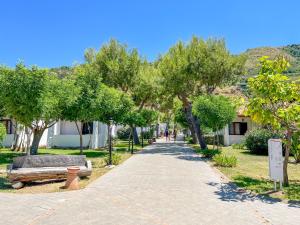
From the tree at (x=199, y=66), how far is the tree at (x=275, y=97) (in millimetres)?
13827

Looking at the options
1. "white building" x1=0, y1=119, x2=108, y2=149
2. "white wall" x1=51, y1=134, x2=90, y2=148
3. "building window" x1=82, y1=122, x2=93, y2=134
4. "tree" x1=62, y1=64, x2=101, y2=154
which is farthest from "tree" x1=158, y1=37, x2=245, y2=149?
"white wall" x1=51, y1=134, x2=90, y2=148

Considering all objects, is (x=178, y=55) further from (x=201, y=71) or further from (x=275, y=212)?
(x=275, y=212)

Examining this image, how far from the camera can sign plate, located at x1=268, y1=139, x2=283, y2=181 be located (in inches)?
376

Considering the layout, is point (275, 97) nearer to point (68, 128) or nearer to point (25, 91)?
point (25, 91)

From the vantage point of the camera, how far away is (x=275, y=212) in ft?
23.8

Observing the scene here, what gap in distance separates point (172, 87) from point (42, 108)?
14.8 m

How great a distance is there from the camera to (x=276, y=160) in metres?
9.73

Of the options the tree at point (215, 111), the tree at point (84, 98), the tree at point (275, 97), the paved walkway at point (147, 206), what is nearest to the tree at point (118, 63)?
the tree at point (215, 111)

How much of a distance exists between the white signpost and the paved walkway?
1367 mm

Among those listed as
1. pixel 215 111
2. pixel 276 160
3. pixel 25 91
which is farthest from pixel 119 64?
pixel 276 160

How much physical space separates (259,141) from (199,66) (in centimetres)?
762

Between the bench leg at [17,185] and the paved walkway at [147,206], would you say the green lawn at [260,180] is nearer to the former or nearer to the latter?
the paved walkway at [147,206]

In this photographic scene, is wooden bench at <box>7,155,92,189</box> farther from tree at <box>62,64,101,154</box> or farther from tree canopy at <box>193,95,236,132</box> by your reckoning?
tree canopy at <box>193,95,236,132</box>

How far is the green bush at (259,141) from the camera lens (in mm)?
22773
